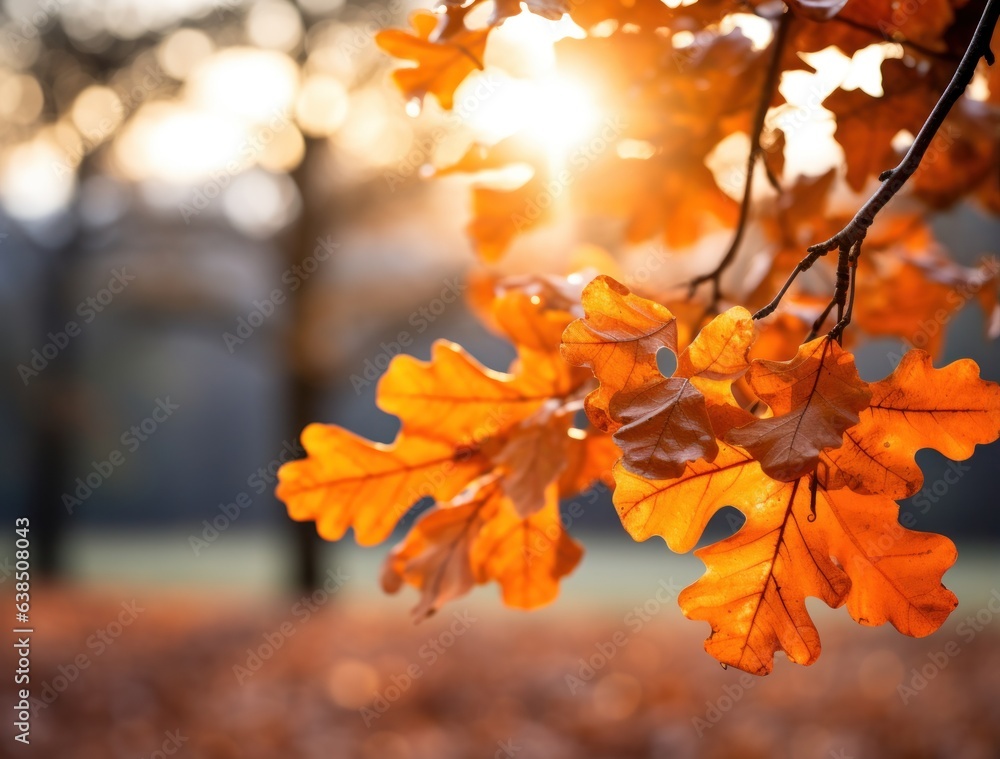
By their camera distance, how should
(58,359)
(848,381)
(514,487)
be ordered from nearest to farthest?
(848,381), (514,487), (58,359)

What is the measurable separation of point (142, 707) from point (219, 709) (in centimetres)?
36

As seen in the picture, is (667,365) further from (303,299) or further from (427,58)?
(303,299)

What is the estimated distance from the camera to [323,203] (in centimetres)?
741

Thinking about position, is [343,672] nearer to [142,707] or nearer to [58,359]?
[142,707]

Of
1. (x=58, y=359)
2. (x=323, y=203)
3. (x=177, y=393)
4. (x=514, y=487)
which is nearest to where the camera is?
(x=514, y=487)

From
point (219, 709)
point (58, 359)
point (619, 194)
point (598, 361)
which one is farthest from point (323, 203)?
point (598, 361)

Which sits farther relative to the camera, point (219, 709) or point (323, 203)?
point (323, 203)
